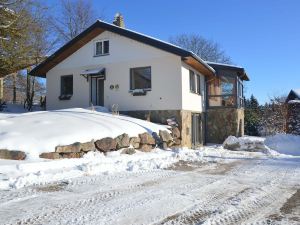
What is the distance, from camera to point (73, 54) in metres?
20.1

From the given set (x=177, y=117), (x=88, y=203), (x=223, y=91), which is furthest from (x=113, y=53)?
(x=88, y=203)

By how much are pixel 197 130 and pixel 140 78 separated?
13.6 ft

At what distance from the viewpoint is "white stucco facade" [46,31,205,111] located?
17078mm

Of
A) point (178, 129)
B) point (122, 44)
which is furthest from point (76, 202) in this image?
point (122, 44)

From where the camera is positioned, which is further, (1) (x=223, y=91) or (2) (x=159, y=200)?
(1) (x=223, y=91)

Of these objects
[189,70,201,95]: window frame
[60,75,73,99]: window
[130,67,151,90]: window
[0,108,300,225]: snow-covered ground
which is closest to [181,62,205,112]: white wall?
[189,70,201,95]: window frame

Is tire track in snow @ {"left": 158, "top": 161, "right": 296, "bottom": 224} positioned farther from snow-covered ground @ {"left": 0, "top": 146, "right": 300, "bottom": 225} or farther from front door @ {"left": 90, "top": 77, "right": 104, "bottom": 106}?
front door @ {"left": 90, "top": 77, "right": 104, "bottom": 106}

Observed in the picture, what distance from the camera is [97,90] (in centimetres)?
1955

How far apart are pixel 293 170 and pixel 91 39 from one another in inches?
519

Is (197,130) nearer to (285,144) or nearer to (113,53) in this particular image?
(285,144)

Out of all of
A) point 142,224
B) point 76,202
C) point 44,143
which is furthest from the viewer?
point 44,143

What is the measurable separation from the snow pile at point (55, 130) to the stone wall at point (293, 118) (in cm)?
1413

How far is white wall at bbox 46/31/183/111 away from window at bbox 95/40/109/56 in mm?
248

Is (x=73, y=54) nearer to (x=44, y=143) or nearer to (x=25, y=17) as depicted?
(x=25, y=17)
